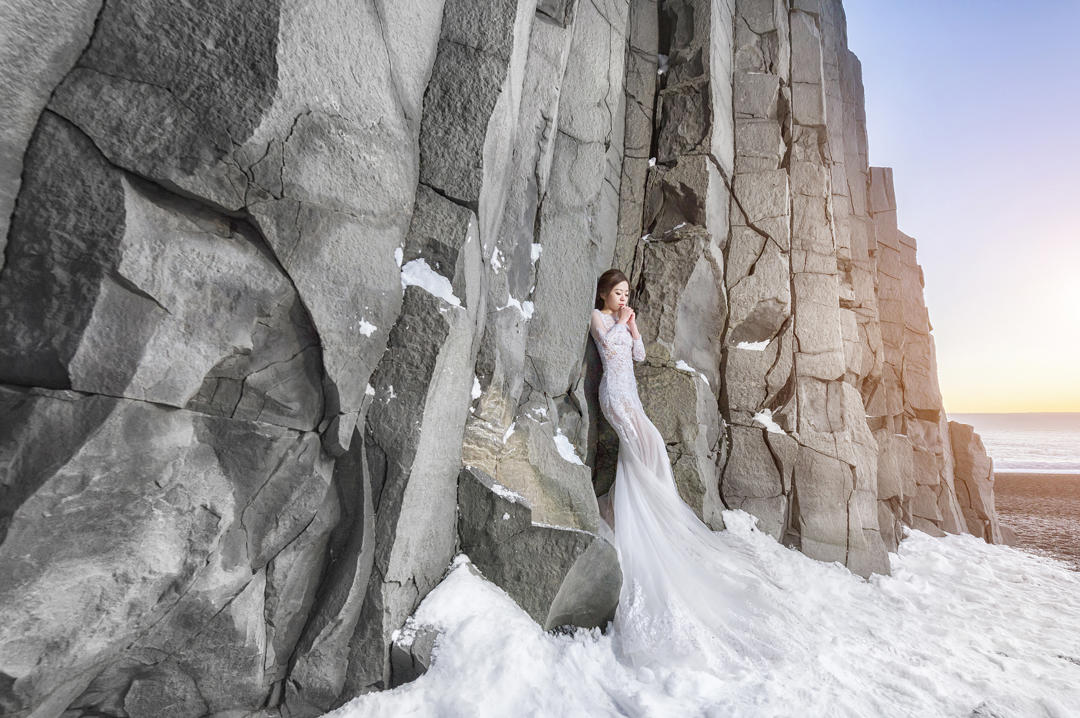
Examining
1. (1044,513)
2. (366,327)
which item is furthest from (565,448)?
(1044,513)

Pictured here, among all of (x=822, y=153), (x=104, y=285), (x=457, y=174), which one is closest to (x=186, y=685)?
(x=104, y=285)

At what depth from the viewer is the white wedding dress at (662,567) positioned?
3.04 metres

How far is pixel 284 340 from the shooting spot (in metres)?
2.14

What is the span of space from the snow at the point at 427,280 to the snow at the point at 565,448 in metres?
1.50

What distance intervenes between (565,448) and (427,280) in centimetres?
175

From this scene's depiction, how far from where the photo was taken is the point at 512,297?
3641 millimetres

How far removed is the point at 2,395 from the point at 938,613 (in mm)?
6386

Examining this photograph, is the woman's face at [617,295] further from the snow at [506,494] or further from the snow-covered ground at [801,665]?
the snow-covered ground at [801,665]

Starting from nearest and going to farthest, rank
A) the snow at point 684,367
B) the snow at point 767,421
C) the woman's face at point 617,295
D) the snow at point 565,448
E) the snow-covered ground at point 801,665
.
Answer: the snow-covered ground at point 801,665 < the snow at point 565,448 < the woman's face at point 617,295 < the snow at point 684,367 < the snow at point 767,421

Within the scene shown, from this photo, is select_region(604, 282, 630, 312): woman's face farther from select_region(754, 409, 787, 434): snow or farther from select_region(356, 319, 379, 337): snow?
select_region(356, 319, 379, 337): snow

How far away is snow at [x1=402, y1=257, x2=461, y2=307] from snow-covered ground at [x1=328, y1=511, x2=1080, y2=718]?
149 cm

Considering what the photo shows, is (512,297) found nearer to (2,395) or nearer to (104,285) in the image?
(104,285)

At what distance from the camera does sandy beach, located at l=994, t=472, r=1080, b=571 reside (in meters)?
9.28

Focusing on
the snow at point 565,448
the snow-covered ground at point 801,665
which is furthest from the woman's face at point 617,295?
the snow-covered ground at point 801,665
